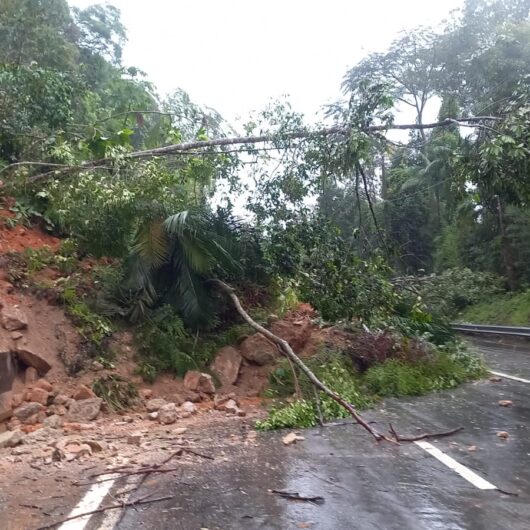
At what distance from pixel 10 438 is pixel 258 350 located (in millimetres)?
4841

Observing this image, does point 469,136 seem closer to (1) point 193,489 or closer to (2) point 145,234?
(2) point 145,234

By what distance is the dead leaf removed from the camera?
23.6 ft

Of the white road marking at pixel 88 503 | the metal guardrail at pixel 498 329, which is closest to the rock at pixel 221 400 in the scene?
the white road marking at pixel 88 503

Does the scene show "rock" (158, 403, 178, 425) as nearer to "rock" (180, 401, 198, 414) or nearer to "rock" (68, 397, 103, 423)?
"rock" (180, 401, 198, 414)

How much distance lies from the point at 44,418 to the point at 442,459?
16.3 ft

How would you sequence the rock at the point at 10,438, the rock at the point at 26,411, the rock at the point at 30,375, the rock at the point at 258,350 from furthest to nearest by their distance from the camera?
the rock at the point at 258,350 → the rock at the point at 30,375 → the rock at the point at 26,411 → the rock at the point at 10,438

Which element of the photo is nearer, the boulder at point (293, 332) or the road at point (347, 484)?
the road at point (347, 484)

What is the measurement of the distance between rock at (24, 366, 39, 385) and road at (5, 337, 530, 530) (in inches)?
122

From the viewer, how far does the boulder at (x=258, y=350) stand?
11.0 meters

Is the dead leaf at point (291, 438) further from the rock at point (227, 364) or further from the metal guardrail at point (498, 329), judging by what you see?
the metal guardrail at point (498, 329)

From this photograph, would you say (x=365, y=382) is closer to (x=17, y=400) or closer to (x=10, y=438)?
(x=17, y=400)

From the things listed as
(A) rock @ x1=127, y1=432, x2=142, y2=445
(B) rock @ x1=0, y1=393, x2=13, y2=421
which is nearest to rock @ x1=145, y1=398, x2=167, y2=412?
(A) rock @ x1=127, y1=432, x2=142, y2=445

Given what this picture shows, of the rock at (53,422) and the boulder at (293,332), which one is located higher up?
the boulder at (293,332)

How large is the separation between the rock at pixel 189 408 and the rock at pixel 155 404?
32cm
